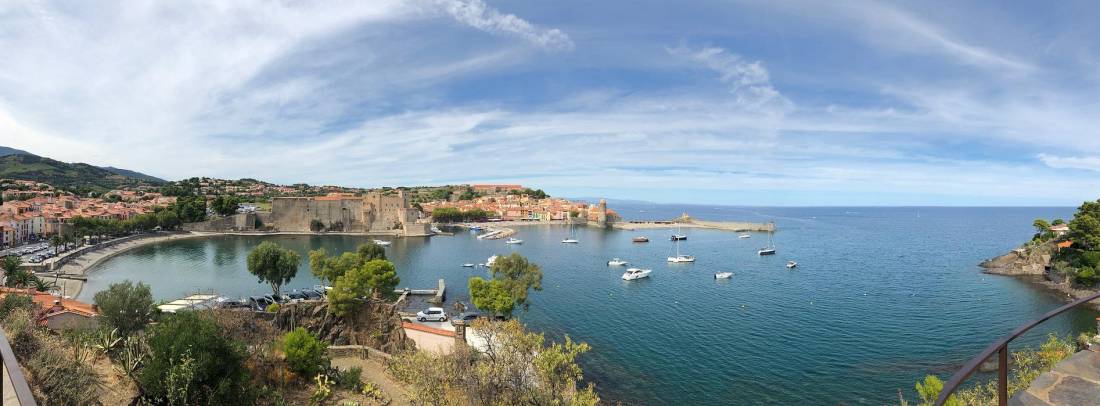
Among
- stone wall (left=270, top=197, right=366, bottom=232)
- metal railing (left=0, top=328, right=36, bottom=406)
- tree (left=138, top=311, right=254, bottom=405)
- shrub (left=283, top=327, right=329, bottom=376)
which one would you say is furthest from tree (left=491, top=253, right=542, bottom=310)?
stone wall (left=270, top=197, right=366, bottom=232)

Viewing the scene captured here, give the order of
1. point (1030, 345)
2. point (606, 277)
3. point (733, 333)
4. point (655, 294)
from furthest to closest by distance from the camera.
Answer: point (606, 277), point (655, 294), point (733, 333), point (1030, 345)

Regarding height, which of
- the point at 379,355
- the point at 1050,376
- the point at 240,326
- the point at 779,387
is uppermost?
the point at 1050,376

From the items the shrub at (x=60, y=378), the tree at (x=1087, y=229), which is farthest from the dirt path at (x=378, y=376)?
the tree at (x=1087, y=229)

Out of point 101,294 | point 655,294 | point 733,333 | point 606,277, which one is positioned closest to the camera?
point 101,294

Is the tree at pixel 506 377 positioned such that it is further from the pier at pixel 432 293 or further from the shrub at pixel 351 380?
the pier at pixel 432 293

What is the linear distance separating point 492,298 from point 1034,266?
36185 millimetres

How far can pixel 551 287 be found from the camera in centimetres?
2806

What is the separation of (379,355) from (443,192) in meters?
104

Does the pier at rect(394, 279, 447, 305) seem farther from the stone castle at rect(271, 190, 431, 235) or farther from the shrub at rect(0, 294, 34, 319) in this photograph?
the stone castle at rect(271, 190, 431, 235)

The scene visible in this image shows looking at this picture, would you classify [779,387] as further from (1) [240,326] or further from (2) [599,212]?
(2) [599,212]

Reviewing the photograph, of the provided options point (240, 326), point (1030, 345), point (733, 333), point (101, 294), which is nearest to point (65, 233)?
point (101, 294)

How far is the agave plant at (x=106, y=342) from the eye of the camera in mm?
9492

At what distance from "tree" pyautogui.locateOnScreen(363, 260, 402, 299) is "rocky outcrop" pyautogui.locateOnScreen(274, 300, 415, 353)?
384 cm

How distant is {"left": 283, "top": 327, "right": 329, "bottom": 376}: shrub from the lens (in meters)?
10.8
